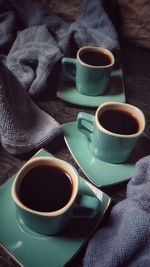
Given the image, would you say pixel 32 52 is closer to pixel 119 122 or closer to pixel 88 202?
pixel 119 122

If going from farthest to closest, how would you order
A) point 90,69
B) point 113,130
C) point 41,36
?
1. point 41,36
2. point 90,69
3. point 113,130

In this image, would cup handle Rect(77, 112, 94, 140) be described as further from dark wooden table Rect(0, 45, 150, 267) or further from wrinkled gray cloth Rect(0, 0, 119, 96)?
wrinkled gray cloth Rect(0, 0, 119, 96)

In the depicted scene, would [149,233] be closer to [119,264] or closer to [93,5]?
[119,264]

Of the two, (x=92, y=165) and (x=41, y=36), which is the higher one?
(x=41, y=36)

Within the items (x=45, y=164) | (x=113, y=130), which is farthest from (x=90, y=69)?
(x=45, y=164)

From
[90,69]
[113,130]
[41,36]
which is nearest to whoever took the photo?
[113,130]

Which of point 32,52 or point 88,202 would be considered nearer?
point 88,202

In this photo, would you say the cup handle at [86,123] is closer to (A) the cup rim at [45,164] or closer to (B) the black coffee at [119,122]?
(B) the black coffee at [119,122]
